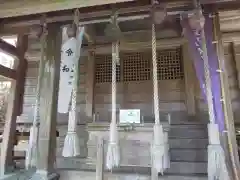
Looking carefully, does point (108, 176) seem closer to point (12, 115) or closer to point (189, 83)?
point (12, 115)

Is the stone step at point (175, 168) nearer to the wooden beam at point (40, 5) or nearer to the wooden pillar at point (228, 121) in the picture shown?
the wooden pillar at point (228, 121)

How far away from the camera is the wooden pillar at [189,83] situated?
15.0 ft

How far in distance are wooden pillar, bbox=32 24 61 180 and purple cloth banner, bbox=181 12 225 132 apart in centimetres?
193

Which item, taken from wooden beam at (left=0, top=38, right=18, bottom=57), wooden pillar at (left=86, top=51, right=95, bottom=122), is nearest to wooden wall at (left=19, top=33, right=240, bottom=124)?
wooden pillar at (left=86, top=51, right=95, bottom=122)

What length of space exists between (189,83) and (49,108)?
321 cm

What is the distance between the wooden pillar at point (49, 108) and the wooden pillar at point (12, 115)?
4.19ft

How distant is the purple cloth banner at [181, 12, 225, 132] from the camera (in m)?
2.51

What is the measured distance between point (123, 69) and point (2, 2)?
3.10m

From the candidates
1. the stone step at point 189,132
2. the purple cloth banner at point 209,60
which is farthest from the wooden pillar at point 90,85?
the purple cloth banner at point 209,60

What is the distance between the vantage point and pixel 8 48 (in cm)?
387

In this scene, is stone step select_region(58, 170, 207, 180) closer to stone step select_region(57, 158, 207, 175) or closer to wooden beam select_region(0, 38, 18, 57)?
stone step select_region(57, 158, 207, 175)

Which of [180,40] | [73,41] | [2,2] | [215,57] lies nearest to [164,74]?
[180,40]

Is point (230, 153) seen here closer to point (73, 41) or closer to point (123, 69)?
point (73, 41)

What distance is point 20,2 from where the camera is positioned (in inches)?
103
